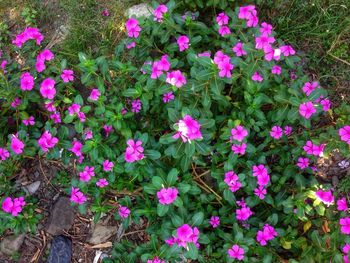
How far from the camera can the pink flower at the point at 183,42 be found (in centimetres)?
311

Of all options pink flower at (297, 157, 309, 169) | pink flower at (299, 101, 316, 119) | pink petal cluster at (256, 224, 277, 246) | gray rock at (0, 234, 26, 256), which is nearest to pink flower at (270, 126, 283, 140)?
pink flower at (297, 157, 309, 169)

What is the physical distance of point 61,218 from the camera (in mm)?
3465

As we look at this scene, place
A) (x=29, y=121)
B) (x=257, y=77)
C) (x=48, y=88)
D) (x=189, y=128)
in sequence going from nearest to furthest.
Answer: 1. (x=189, y=128)
2. (x=257, y=77)
3. (x=48, y=88)
4. (x=29, y=121)

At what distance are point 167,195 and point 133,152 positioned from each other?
1.30ft

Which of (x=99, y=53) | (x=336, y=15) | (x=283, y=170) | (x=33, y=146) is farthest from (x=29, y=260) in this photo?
(x=336, y=15)

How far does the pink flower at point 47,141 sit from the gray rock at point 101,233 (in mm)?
848

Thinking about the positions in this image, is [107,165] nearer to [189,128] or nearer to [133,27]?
[189,128]

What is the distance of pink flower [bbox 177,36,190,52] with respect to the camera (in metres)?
3.11

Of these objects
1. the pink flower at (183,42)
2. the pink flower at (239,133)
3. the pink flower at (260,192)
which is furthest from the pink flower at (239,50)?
the pink flower at (260,192)

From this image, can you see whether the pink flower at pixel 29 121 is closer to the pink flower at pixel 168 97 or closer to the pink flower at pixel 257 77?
the pink flower at pixel 168 97

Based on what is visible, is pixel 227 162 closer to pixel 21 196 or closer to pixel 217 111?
pixel 217 111

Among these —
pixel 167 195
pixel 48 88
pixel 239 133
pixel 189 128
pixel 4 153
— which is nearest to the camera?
pixel 189 128

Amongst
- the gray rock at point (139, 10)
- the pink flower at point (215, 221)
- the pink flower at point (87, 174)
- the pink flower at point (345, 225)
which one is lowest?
the pink flower at point (215, 221)

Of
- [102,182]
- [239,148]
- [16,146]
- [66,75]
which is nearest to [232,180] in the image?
[239,148]
